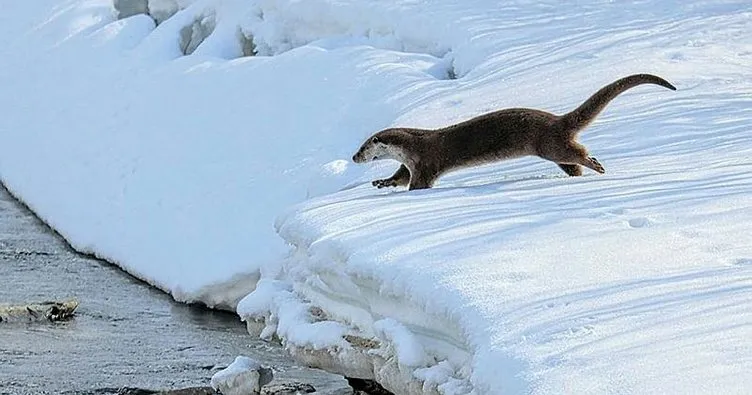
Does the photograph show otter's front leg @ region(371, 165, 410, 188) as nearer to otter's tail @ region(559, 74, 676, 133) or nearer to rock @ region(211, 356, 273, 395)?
otter's tail @ region(559, 74, 676, 133)

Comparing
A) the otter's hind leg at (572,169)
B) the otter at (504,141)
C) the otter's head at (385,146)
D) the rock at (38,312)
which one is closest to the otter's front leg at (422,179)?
the otter at (504,141)

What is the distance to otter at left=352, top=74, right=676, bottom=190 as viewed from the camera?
7.25 metres

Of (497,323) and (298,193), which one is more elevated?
(497,323)

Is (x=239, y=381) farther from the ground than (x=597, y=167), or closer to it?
closer to it

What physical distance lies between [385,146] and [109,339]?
236cm

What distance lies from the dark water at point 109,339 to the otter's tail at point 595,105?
1902 mm

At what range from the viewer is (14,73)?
16719 mm

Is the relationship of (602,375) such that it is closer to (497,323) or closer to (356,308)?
(497,323)

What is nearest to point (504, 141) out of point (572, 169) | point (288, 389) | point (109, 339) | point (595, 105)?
point (572, 169)

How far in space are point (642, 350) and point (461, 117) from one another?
5.94 meters

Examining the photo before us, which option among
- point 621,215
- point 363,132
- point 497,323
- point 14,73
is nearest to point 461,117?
point 363,132

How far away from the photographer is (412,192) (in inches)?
273

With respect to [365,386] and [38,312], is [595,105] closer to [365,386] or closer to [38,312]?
[365,386]

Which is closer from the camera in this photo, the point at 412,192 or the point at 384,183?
the point at 412,192
